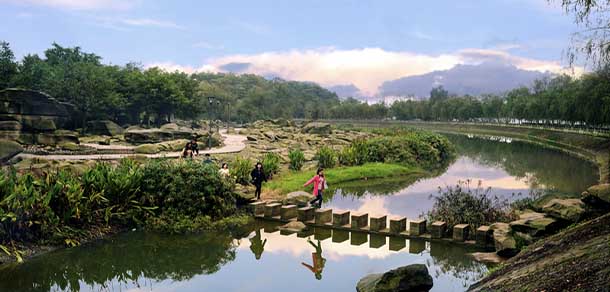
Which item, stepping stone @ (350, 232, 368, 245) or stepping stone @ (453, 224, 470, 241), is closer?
stepping stone @ (453, 224, 470, 241)

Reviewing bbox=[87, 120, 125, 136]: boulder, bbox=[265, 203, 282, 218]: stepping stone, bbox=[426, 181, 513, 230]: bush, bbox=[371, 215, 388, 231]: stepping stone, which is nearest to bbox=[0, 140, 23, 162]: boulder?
bbox=[265, 203, 282, 218]: stepping stone

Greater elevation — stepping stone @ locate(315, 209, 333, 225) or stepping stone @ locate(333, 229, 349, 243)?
stepping stone @ locate(315, 209, 333, 225)

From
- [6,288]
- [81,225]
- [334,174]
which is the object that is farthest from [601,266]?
[334,174]

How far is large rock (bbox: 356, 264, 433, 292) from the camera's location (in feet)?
35.2

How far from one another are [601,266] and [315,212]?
11.1m

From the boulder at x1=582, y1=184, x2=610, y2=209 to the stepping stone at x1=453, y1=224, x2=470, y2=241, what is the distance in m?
3.17

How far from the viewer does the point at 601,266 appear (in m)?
7.69

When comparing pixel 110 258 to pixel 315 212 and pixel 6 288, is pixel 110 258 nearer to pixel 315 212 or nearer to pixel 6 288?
pixel 6 288

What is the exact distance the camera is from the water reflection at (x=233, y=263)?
41.1ft

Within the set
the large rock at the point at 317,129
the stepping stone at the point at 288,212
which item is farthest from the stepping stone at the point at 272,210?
the large rock at the point at 317,129

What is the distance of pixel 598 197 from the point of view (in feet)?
44.3

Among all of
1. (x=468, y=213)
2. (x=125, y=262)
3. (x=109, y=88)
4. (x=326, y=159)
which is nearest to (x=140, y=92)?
(x=109, y=88)

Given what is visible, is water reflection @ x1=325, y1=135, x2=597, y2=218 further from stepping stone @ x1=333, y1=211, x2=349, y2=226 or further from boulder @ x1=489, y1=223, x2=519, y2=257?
boulder @ x1=489, y1=223, x2=519, y2=257

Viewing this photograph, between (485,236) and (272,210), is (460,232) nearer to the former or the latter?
(485,236)
